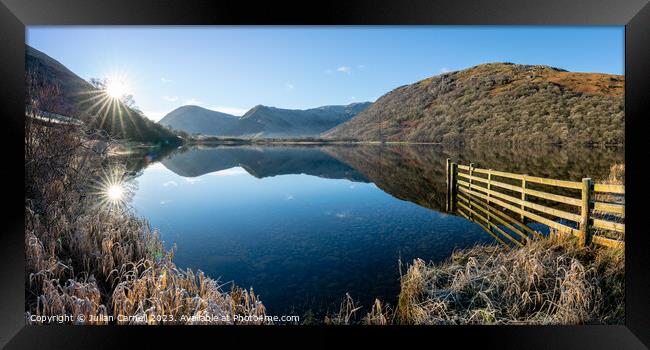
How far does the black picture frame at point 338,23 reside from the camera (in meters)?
2.62

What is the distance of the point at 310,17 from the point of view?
8.93 ft

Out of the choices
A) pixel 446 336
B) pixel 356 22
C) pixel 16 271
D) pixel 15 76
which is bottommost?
pixel 446 336

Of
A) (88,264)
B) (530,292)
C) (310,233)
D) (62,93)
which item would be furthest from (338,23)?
(310,233)

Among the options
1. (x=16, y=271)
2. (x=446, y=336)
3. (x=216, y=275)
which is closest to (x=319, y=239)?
(x=216, y=275)

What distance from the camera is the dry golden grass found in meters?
3.07

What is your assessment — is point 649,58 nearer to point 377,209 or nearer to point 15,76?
point 15,76

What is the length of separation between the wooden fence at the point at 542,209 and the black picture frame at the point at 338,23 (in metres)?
1.09

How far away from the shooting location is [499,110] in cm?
3200

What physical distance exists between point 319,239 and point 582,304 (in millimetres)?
4899

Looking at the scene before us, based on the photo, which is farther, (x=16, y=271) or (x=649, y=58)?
(x=16, y=271)

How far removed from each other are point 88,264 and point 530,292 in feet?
18.8

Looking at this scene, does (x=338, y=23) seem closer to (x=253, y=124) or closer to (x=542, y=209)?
(x=542, y=209)

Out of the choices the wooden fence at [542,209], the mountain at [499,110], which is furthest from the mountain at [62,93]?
the mountain at [499,110]

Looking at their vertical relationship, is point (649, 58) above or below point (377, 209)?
above
